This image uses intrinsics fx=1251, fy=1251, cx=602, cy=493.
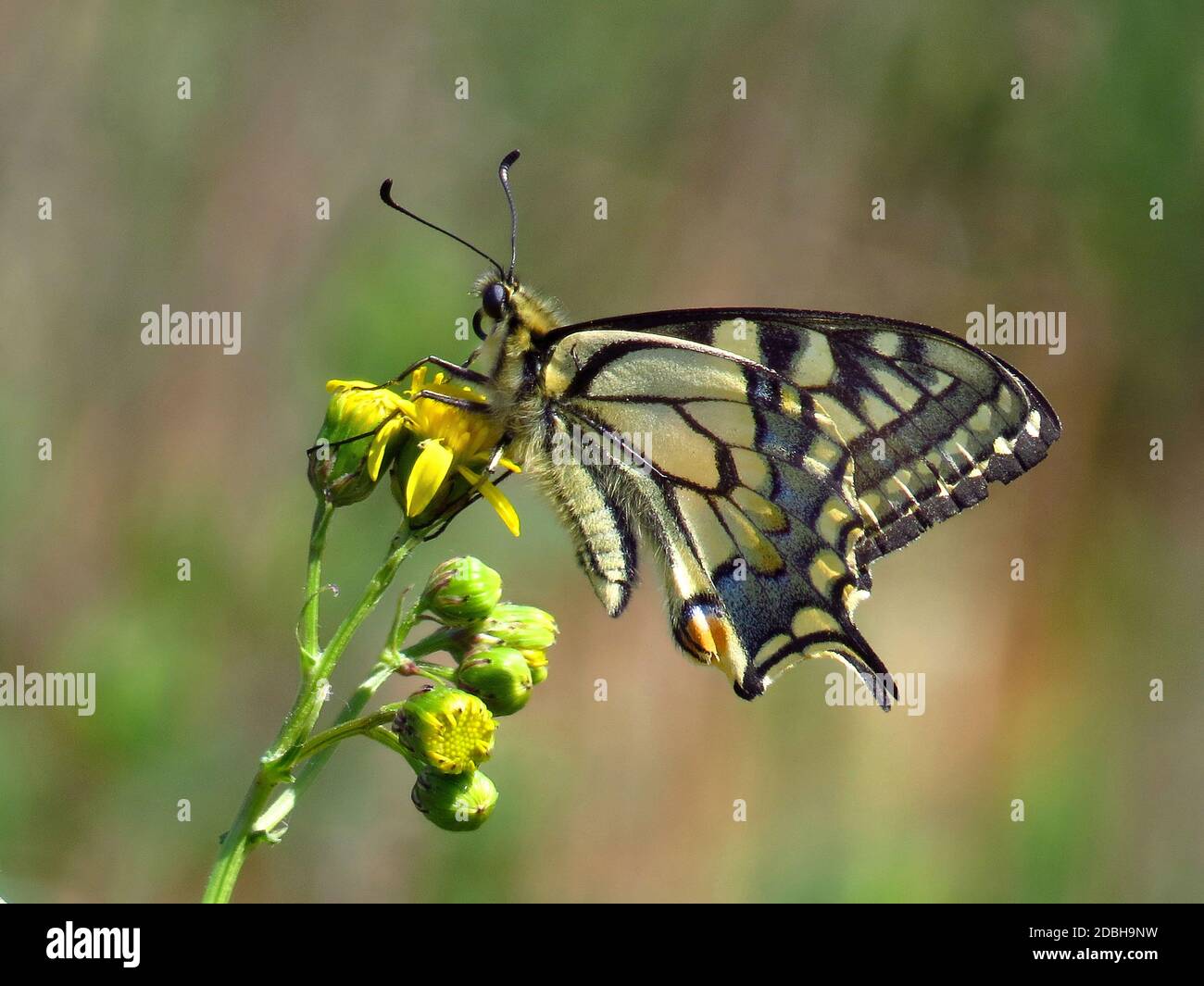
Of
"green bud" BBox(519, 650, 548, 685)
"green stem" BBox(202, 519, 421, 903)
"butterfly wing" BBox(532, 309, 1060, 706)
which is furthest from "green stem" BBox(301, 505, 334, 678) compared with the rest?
"butterfly wing" BBox(532, 309, 1060, 706)

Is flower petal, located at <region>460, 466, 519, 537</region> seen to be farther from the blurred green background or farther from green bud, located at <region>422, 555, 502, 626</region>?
the blurred green background

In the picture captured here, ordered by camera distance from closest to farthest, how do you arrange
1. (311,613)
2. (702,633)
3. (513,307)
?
(311,613) < (702,633) < (513,307)

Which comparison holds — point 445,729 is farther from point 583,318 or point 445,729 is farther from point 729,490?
point 583,318

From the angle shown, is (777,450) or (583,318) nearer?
(777,450)

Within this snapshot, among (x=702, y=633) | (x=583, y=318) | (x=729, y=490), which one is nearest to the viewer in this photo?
(x=702, y=633)

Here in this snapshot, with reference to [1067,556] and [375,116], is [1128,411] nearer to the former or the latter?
[1067,556]

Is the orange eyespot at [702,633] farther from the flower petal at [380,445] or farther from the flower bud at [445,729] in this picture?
the flower petal at [380,445]

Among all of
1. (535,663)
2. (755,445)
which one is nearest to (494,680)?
(535,663)
